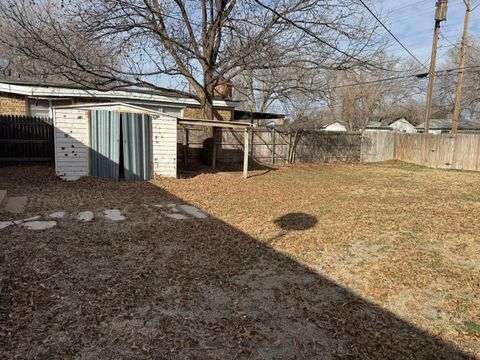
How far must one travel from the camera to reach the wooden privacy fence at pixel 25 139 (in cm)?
1043

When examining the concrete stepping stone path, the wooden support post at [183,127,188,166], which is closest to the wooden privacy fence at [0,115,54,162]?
the wooden support post at [183,127,188,166]

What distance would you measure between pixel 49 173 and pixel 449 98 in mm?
38452

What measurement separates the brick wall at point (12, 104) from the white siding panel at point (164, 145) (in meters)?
5.97

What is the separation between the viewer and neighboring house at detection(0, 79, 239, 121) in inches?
435

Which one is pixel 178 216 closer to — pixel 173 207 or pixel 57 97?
pixel 173 207

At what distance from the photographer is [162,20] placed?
10.4 metres

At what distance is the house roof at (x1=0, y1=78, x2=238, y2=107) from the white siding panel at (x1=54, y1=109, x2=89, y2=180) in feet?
10.8

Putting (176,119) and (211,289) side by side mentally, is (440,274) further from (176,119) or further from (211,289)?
(176,119)

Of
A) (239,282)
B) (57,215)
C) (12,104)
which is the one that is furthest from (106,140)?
(239,282)

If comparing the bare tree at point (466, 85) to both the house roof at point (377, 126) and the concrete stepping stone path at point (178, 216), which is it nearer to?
the house roof at point (377, 126)

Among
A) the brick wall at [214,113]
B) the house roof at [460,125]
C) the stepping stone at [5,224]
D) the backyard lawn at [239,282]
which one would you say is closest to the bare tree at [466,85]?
the house roof at [460,125]

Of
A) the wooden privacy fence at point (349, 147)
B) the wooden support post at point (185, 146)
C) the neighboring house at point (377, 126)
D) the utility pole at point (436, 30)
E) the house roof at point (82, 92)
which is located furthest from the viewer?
the neighboring house at point (377, 126)

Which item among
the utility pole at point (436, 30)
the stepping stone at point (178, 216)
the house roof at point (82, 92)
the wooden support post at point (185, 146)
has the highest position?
the utility pole at point (436, 30)

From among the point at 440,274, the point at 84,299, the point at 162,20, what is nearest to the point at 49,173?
the point at 162,20
